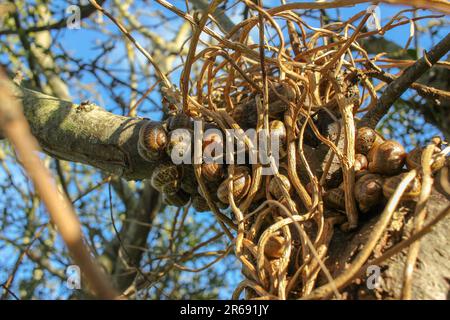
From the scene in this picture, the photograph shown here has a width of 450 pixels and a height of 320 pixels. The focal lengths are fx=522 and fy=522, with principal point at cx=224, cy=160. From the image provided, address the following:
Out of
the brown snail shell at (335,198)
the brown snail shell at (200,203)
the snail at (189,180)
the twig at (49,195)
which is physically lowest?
the twig at (49,195)

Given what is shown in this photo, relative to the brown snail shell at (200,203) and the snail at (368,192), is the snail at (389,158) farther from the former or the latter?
the brown snail shell at (200,203)

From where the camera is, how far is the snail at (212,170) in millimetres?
995

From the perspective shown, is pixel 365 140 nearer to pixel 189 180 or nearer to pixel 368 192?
pixel 368 192

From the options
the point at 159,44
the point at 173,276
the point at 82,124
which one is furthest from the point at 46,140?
the point at 159,44

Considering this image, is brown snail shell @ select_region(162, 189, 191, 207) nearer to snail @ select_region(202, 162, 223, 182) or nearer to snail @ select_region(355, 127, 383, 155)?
snail @ select_region(202, 162, 223, 182)

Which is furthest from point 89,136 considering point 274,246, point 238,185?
point 274,246

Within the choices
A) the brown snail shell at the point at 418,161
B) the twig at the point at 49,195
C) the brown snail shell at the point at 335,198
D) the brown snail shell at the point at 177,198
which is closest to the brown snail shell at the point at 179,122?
the brown snail shell at the point at 177,198

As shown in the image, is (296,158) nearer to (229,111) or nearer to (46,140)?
(229,111)

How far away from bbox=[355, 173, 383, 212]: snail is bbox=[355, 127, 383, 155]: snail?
0.11 metres

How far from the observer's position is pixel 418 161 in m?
0.89

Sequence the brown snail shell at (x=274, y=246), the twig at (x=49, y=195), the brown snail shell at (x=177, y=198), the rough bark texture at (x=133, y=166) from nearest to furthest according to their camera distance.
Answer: the twig at (x=49, y=195), the rough bark texture at (x=133, y=166), the brown snail shell at (x=274, y=246), the brown snail shell at (x=177, y=198)

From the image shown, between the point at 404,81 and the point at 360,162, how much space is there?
0.73ft

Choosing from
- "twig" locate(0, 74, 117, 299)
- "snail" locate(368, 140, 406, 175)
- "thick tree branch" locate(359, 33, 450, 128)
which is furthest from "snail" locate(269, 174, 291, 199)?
"twig" locate(0, 74, 117, 299)
